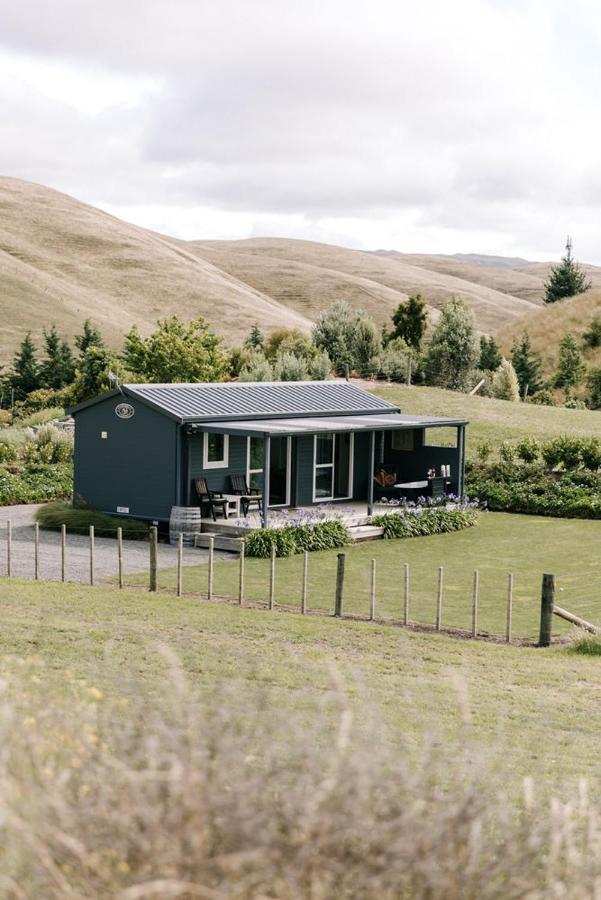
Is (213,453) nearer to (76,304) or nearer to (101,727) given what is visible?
(101,727)

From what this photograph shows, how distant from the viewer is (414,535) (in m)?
27.0

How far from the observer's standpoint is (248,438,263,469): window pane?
28.0 meters

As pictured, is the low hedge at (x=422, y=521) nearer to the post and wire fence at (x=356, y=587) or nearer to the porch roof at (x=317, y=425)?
the porch roof at (x=317, y=425)

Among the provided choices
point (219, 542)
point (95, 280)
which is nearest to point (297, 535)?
point (219, 542)

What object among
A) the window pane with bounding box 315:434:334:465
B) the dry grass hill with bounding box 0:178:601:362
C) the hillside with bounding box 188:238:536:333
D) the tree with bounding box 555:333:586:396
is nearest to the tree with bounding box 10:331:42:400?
the dry grass hill with bounding box 0:178:601:362

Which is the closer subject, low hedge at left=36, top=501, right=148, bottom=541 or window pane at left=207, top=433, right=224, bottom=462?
→ low hedge at left=36, top=501, right=148, bottom=541

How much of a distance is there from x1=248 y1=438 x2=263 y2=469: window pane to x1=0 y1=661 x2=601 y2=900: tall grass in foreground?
23066 millimetres

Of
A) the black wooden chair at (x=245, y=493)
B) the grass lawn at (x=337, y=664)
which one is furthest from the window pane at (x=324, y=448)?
the grass lawn at (x=337, y=664)

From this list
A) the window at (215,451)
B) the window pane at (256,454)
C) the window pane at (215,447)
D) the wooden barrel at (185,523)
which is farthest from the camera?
the window pane at (256,454)

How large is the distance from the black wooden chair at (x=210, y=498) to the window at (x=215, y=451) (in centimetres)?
59

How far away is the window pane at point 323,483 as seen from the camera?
29266 mm

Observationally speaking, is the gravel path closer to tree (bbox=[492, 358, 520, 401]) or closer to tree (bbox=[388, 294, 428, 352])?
tree (bbox=[492, 358, 520, 401])

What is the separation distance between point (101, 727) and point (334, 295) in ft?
515

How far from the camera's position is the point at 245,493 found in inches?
1064
